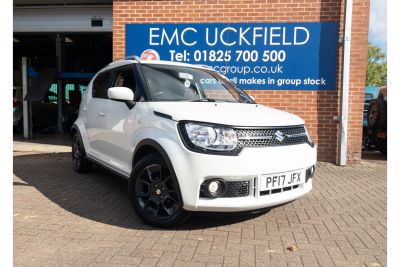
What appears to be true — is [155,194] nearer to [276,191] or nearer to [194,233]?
[194,233]

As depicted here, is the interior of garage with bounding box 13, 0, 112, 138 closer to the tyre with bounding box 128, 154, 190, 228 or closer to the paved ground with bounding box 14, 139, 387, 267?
the paved ground with bounding box 14, 139, 387, 267

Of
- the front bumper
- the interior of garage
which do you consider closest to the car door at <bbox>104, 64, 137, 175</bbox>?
the front bumper

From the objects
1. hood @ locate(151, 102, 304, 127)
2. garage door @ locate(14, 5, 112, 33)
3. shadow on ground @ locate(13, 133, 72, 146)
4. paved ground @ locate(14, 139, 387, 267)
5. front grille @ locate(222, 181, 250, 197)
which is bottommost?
paved ground @ locate(14, 139, 387, 267)

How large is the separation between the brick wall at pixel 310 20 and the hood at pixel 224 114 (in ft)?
12.3

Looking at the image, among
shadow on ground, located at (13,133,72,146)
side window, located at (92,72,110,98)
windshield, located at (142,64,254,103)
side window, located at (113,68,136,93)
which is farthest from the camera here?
shadow on ground, located at (13,133,72,146)

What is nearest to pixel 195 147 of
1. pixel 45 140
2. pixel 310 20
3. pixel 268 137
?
pixel 268 137

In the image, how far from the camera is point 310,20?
733 cm

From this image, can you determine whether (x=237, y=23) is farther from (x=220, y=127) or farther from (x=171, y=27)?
(x=220, y=127)

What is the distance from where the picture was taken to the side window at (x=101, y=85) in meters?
5.15

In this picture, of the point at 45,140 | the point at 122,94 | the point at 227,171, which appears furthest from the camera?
the point at 45,140

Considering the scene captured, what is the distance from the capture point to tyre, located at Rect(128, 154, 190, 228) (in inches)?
138

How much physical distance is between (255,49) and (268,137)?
14.8 ft
